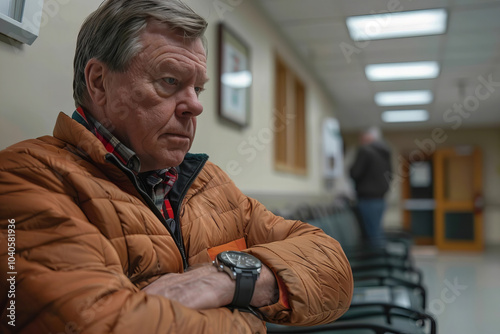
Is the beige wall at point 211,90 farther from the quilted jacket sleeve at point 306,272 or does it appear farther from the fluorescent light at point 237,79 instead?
the quilted jacket sleeve at point 306,272

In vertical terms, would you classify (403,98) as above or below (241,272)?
above

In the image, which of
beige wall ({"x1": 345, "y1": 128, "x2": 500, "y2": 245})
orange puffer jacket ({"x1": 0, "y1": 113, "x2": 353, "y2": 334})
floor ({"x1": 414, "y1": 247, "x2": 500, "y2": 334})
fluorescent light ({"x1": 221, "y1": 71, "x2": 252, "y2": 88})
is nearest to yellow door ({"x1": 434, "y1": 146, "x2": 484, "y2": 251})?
beige wall ({"x1": 345, "y1": 128, "x2": 500, "y2": 245})

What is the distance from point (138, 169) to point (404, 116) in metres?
8.86

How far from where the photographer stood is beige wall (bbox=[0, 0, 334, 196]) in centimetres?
119

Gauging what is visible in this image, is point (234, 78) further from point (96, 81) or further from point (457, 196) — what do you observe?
point (457, 196)

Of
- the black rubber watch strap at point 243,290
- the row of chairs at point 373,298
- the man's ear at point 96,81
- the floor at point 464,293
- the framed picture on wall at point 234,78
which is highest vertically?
the framed picture on wall at point 234,78

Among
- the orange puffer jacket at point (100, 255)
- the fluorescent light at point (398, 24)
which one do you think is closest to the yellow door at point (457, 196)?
the fluorescent light at point (398, 24)

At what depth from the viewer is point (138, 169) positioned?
1.09 m

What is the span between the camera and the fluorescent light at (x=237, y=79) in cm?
281

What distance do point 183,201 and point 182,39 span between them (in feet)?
1.41

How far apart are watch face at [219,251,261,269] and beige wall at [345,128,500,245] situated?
1059 cm

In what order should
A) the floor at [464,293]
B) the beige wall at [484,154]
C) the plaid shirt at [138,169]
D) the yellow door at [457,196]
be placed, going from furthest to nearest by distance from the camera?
the beige wall at [484,154], the yellow door at [457,196], the floor at [464,293], the plaid shirt at [138,169]

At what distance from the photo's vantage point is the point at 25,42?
1.20 metres

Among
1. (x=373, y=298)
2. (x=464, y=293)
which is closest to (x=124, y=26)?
(x=373, y=298)
